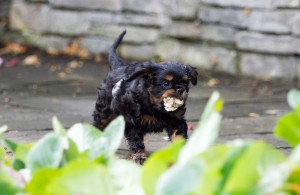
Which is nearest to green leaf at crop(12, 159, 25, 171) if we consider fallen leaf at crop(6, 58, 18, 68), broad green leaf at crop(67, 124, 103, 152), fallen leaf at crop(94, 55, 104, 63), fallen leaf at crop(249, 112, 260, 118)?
broad green leaf at crop(67, 124, 103, 152)

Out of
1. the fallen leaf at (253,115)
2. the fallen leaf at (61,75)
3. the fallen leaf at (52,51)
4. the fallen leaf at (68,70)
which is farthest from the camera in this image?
the fallen leaf at (52,51)

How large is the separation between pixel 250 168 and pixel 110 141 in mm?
433

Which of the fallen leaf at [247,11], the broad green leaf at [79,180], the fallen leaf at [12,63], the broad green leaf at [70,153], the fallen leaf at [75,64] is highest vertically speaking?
the broad green leaf at [79,180]

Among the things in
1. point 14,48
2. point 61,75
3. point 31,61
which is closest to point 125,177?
point 61,75

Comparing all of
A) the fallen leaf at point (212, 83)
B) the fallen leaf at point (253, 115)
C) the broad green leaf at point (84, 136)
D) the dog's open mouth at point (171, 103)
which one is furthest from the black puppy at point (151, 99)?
the fallen leaf at point (212, 83)

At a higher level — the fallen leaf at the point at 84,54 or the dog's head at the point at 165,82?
the dog's head at the point at 165,82

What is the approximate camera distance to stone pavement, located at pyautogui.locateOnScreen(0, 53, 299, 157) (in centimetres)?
612

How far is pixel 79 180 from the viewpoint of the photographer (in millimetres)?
1224

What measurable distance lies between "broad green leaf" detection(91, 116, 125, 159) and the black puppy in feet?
10.4

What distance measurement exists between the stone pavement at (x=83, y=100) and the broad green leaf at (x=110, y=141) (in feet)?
12.2

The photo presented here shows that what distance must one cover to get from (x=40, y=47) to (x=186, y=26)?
9.21 feet

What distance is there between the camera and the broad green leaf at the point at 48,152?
1.43 metres

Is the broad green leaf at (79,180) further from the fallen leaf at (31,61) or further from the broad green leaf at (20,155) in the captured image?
the fallen leaf at (31,61)

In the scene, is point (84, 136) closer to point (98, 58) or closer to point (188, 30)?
point (188, 30)
